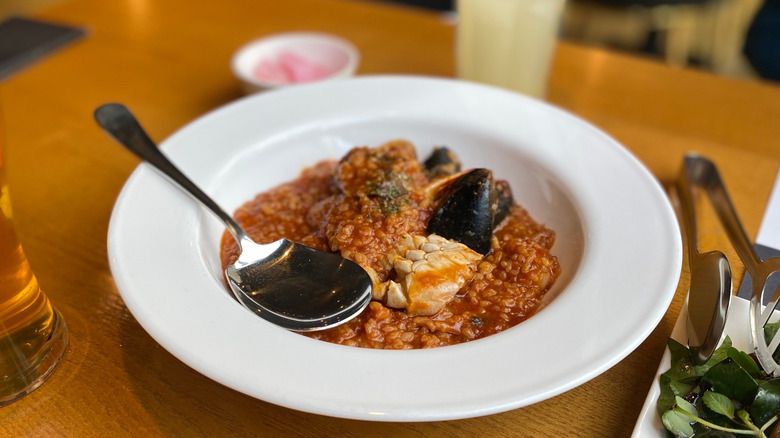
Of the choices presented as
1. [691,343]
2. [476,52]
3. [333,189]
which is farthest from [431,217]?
[476,52]

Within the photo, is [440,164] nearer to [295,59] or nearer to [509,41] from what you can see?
[509,41]

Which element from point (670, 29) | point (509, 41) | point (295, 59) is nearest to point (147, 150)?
point (295, 59)

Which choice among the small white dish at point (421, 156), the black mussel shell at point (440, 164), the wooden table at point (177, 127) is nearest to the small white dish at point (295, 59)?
the wooden table at point (177, 127)

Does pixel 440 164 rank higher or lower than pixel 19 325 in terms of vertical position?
higher

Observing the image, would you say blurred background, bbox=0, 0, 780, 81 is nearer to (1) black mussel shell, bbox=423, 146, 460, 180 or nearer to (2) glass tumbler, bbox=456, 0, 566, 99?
(2) glass tumbler, bbox=456, 0, 566, 99

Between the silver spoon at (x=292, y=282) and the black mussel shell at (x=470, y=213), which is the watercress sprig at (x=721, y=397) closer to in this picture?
the black mussel shell at (x=470, y=213)

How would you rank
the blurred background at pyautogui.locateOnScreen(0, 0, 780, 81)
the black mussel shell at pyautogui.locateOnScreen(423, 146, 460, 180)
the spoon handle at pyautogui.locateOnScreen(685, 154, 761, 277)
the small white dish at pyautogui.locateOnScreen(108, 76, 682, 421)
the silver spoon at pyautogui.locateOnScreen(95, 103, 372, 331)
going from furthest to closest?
the blurred background at pyautogui.locateOnScreen(0, 0, 780, 81) → the black mussel shell at pyautogui.locateOnScreen(423, 146, 460, 180) → the spoon handle at pyautogui.locateOnScreen(685, 154, 761, 277) → the silver spoon at pyautogui.locateOnScreen(95, 103, 372, 331) → the small white dish at pyautogui.locateOnScreen(108, 76, 682, 421)

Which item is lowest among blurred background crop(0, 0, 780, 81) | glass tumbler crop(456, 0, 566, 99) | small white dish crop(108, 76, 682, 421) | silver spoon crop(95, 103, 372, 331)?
blurred background crop(0, 0, 780, 81)

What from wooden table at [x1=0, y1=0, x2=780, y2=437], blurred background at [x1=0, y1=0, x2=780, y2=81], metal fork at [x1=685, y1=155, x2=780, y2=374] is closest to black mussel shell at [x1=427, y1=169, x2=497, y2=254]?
wooden table at [x1=0, y1=0, x2=780, y2=437]

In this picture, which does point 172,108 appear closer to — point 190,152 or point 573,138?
point 190,152
